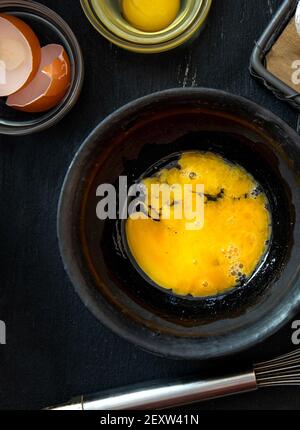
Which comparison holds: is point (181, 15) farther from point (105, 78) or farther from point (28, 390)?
point (28, 390)

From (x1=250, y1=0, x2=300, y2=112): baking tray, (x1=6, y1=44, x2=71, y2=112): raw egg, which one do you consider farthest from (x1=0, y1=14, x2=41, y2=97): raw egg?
(x1=250, y1=0, x2=300, y2=112): baking tray

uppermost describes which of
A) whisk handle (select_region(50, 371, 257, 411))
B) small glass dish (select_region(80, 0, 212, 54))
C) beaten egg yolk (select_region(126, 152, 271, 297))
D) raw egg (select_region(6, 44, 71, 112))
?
small glass dish (select_region(80, 0, 212, 54))

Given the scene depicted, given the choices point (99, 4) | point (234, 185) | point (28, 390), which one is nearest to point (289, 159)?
point (234, 185)
